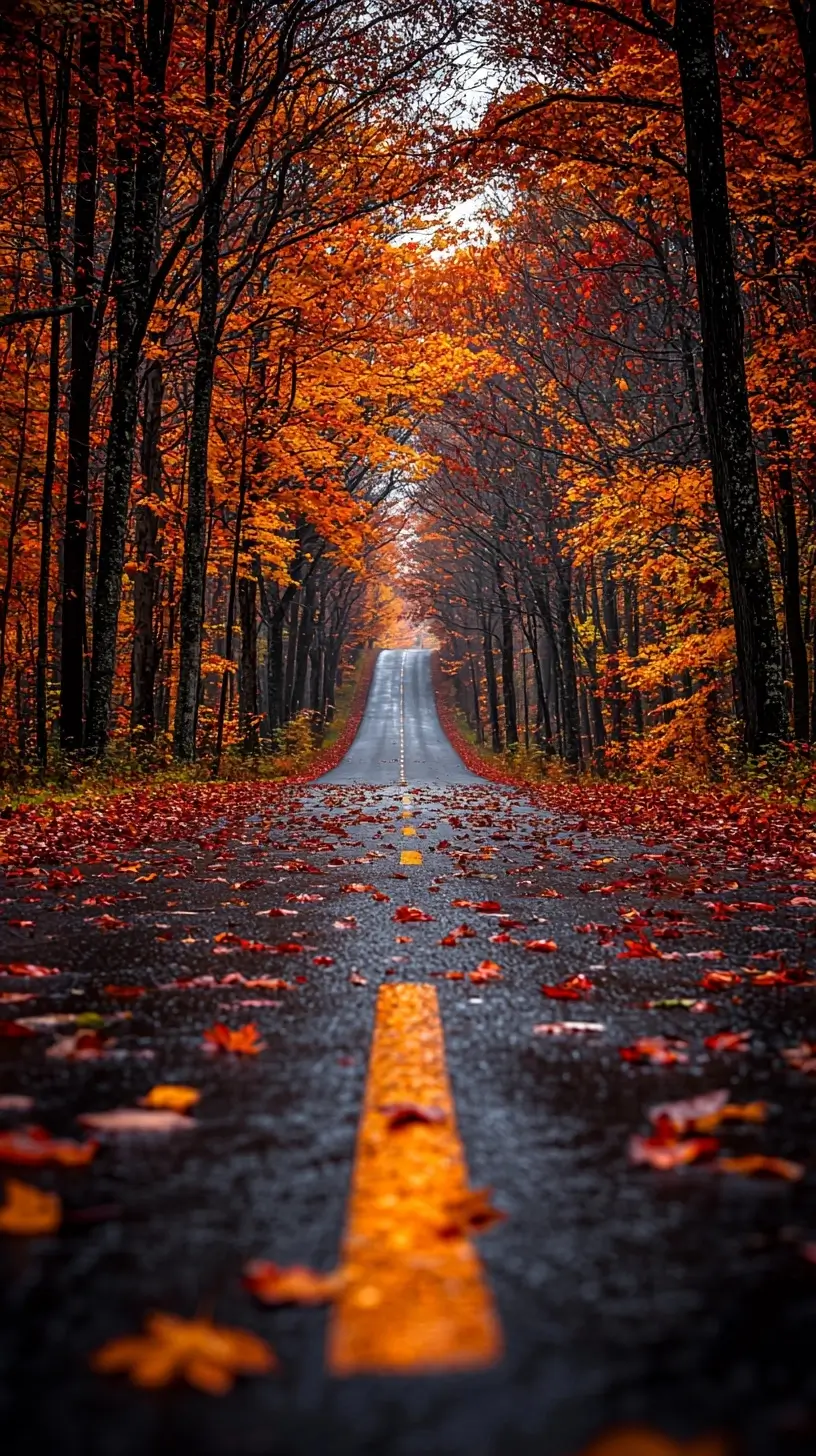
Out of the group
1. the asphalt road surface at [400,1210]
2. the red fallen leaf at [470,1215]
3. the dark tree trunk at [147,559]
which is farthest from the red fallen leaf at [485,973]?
the dark tree trunk at [147,559]

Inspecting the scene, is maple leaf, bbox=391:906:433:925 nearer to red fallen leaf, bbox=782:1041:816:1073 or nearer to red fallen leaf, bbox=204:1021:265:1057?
red fallen leaf, bbox=204:1021:265:1057

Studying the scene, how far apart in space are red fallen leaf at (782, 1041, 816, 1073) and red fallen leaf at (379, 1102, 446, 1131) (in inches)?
37.9

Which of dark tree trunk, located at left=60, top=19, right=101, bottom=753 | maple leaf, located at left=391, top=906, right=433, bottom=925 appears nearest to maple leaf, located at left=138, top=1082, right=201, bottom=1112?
maple leaf, located at left=391, top=906, right=433, bottom=925

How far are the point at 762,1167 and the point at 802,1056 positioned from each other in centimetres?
79

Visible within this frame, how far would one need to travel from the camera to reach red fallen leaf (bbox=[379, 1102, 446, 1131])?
2.05 m

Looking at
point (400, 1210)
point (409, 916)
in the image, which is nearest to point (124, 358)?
point (409, 916)

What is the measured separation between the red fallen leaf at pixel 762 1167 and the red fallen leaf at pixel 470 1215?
1.57 feet

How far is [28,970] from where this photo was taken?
11.8 ft

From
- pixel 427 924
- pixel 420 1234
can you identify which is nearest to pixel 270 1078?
pixel 420 1234

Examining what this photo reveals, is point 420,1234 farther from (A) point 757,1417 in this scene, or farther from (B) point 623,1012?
(B) point 623,1012

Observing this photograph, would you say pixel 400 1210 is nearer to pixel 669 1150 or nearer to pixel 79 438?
pixel 669 1150

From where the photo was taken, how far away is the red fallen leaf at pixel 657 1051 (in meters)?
2.49

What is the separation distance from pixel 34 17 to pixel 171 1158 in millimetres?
10337

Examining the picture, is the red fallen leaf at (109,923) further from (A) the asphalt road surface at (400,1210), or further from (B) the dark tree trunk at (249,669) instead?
(B) the dark tree trunk at (249,669)
